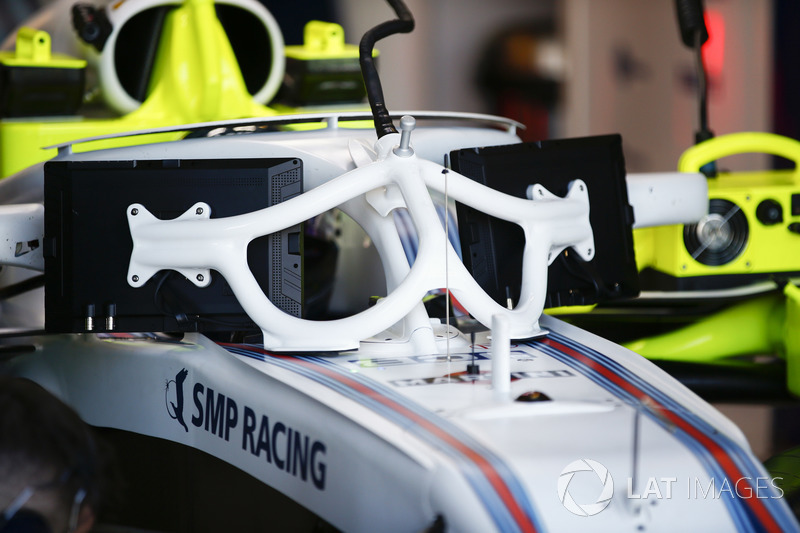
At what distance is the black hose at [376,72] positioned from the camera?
1746mm

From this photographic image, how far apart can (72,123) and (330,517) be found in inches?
70.7

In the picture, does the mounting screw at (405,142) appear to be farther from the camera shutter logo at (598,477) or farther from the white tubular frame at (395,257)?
the camera shutter logo at (598,477)

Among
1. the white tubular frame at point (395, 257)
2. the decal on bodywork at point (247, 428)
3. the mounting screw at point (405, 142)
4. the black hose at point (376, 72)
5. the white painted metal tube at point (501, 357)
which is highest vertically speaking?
the black hose at point (376, 72)

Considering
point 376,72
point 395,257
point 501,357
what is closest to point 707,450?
point 501,357

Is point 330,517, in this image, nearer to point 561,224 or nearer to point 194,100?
point 561,224

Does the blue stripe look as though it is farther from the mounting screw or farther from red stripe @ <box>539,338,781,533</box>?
the mounting screw

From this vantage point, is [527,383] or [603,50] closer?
[527,383]

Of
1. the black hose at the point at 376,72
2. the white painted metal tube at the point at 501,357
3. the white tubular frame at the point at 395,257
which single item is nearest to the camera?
the white painted metal tube at the point at 501,357

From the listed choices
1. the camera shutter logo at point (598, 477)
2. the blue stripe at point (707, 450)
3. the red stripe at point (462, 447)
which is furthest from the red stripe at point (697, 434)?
the red stripe at point (462, 447)

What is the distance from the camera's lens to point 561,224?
1768 mm

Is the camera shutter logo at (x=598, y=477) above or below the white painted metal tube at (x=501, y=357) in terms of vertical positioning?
below

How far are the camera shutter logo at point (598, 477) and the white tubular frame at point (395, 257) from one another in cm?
47


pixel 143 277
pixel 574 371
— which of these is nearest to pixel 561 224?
pixel 574 371

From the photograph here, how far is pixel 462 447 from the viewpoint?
1.21 m
